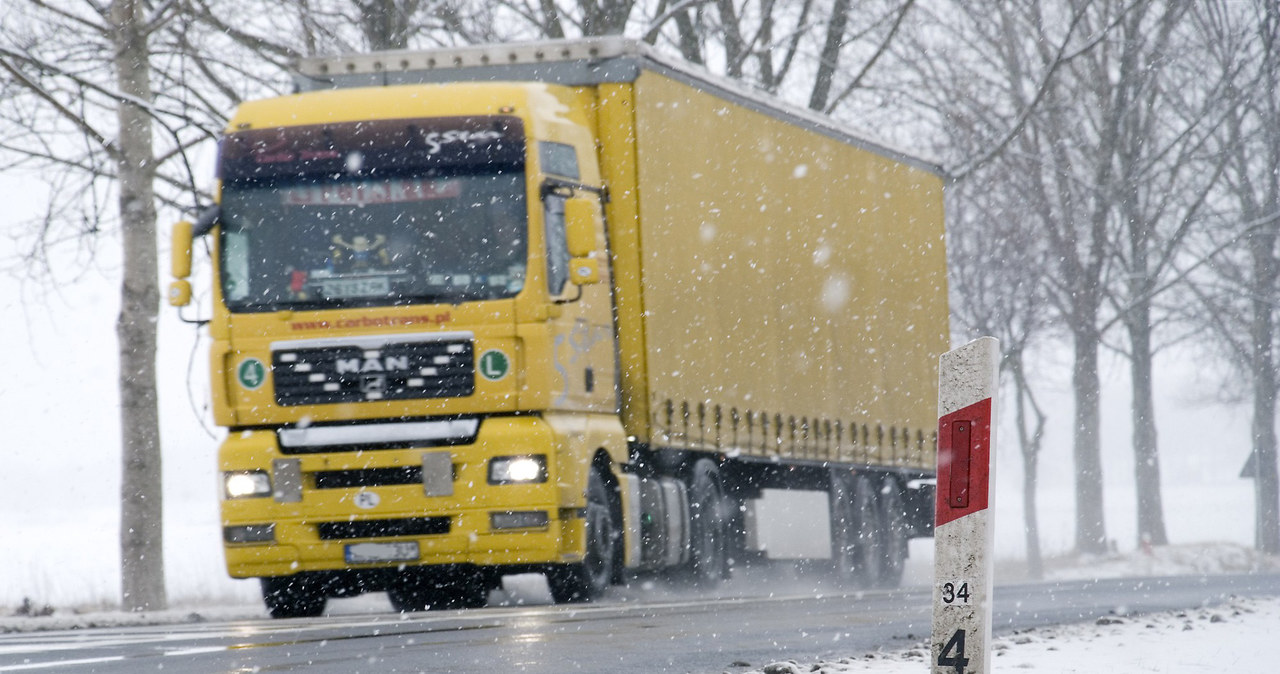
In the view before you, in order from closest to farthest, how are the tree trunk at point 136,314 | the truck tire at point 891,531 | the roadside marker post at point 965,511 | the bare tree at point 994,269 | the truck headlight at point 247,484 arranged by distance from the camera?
the roadside marker post at point 965,511, the truck headlight at point 247,484, the tree trunk at point 136,314, the truck tire at point 891,531, the bare tree at point 994,269

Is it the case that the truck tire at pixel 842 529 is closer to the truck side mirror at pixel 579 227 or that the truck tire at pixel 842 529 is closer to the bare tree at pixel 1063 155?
the truck side mirror at pixel 579 227

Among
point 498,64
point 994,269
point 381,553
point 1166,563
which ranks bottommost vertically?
point 1166,563

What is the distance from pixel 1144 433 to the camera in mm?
38031

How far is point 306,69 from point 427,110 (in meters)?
1.83

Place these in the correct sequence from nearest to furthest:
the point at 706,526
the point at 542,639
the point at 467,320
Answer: the point at 542,639 → the point at 467,320 → the point at 706,526

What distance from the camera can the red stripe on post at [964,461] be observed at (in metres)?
5.33

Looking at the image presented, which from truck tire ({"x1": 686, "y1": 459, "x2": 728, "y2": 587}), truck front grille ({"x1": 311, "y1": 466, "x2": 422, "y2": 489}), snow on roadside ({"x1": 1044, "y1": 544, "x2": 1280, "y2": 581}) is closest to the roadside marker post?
truck front grille ({"x1": 311, "y1": 466, "x2": 422, "y2": 489})

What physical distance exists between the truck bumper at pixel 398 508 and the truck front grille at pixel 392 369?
284 millimetres

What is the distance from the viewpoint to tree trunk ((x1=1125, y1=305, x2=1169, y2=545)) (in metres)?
37.2

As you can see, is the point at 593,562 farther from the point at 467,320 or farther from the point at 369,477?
the point at 467,320

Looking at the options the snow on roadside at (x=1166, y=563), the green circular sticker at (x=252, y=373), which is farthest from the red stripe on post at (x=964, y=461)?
the snow on roadside at (x=1166, y=563)

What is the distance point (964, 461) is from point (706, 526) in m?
A: 10.8

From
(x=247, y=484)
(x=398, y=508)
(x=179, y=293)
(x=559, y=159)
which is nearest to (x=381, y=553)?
(x=398, y=508)

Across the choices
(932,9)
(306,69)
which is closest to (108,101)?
(306,69)
